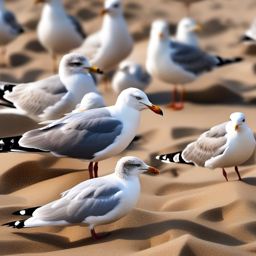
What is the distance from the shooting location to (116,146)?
599 cm

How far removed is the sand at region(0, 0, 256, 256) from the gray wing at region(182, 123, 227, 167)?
0.61 feet

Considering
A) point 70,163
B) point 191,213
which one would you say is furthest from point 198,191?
point 70,163

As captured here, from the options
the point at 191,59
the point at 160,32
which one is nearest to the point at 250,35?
the point at 191,59

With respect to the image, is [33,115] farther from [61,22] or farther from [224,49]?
[224,49]

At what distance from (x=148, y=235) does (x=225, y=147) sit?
107cm

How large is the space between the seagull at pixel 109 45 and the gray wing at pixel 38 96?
1.96 m

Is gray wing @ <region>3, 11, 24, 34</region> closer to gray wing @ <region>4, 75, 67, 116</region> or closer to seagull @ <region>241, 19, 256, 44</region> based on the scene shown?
seagull @ <region>241, 19, 256, 44</region>

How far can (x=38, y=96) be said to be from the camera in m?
7.27

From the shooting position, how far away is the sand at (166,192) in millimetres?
5133

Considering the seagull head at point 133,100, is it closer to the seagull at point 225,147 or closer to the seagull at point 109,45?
the seagull at point 225,147

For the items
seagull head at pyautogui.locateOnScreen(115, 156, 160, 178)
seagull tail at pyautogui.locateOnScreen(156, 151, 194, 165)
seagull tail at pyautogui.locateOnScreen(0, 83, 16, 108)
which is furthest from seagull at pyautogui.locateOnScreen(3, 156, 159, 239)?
seagull tail at pyautogui.locateOnScreen(0, 83, 16, 108)

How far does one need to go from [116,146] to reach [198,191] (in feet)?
2.06

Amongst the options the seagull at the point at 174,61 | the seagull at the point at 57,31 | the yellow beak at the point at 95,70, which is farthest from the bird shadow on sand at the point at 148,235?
the seagull at the point at 57,31

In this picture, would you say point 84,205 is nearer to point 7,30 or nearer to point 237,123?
point 237,123
